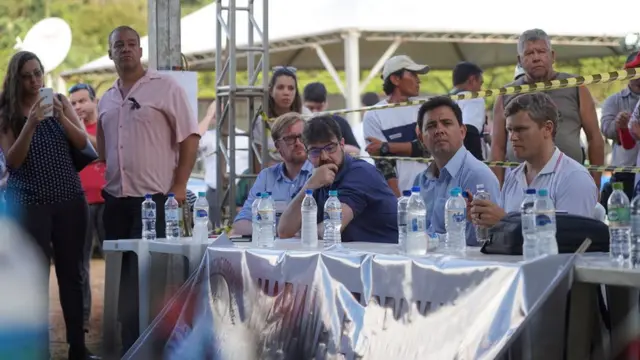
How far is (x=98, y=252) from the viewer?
14.6 metres

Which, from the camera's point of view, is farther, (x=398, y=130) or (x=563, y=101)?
(x=398, y=130)

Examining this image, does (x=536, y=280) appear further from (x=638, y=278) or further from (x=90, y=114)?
(x=90, y=114)

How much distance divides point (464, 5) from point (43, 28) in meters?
5.35

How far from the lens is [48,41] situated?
1513cm

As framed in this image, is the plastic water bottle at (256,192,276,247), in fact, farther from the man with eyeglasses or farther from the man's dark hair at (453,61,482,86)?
the man with eyeglasses

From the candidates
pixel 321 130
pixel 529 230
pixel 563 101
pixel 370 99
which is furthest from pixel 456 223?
pixel 370 99

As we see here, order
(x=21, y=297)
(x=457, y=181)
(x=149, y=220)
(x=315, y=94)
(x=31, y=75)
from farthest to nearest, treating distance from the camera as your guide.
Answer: (x=315, y=94) → (x=31, y=75) → (x=149, y=220) → (x=21, y=297) → (x=457, y=181)

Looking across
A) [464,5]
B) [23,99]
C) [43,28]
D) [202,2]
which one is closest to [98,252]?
[43,28]

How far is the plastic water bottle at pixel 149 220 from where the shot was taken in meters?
5.90

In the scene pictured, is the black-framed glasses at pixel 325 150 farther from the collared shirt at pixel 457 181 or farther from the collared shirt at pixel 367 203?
the collared shirt at pixel 457 181

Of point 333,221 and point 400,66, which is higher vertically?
point 400,66

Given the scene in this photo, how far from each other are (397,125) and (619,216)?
448 centimetres

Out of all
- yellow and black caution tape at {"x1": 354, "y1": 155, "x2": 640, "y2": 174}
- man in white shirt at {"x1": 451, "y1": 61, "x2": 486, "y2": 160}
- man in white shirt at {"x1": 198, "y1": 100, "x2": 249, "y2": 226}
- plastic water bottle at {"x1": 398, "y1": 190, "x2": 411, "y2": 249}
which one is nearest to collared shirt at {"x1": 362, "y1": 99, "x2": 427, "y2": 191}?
yellow and black caution tape at {"x1": 354, "y1": 155, "x2": 640, "y2": 174}

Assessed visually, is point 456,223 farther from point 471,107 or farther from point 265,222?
point 471,107
